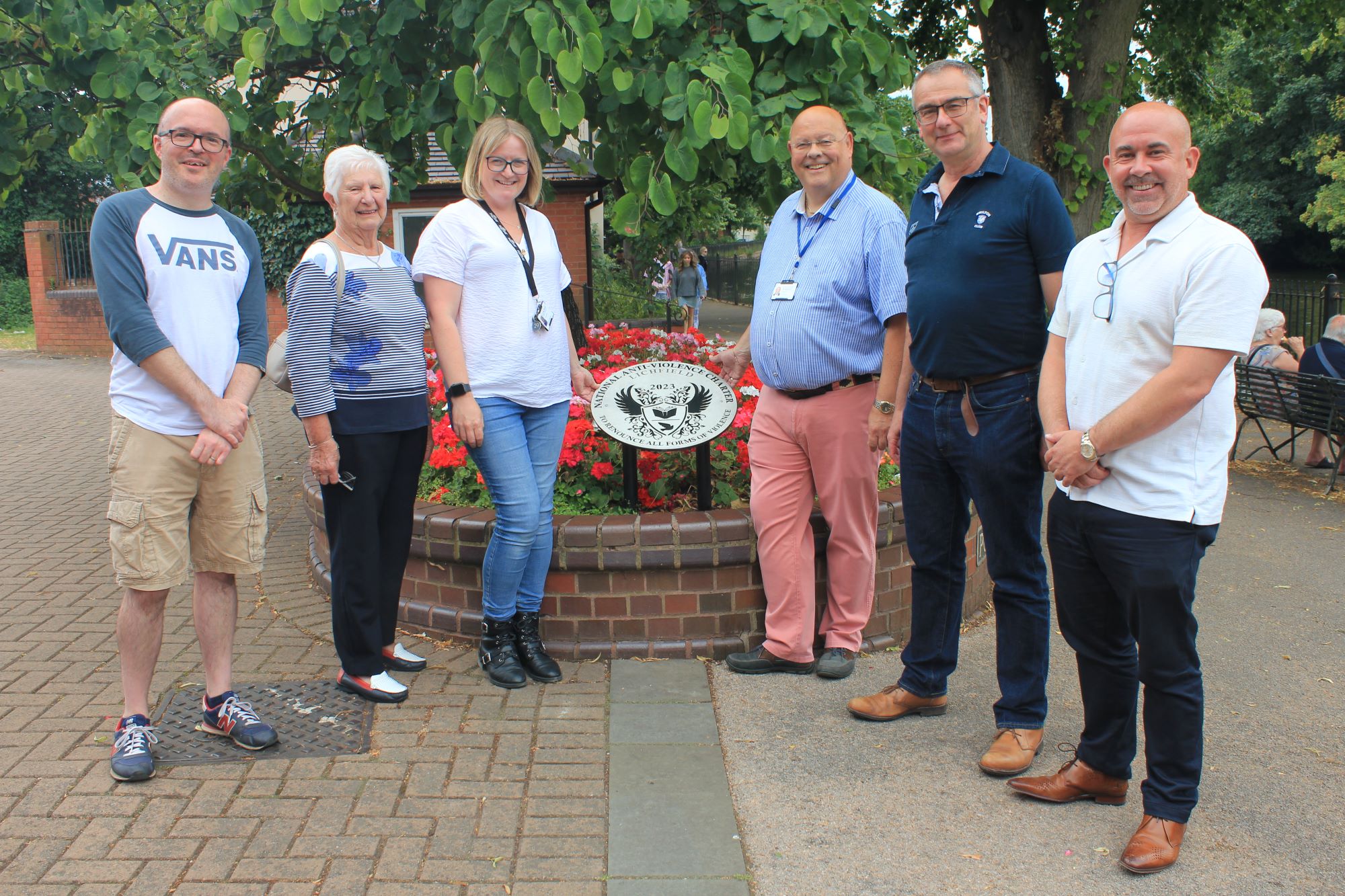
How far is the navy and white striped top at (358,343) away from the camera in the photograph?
3631 mm

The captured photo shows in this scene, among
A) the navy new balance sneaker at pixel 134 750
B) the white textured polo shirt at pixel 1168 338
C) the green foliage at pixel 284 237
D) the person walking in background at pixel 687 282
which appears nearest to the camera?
the white textured polo shirt at pixel 1168 338

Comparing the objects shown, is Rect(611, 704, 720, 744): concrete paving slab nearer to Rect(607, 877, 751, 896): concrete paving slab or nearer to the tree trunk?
Rect(607, 877, 751, 896): concrete paving slab

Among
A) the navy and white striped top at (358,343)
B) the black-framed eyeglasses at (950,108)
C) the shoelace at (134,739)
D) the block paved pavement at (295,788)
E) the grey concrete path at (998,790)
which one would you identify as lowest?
the grey concrete path at (998,790)

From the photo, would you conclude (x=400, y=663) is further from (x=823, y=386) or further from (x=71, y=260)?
(x=71, y=260)

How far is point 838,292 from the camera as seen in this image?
392 centimetres

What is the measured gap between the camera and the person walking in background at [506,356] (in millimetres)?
3852

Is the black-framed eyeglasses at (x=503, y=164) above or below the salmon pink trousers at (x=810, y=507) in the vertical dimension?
above

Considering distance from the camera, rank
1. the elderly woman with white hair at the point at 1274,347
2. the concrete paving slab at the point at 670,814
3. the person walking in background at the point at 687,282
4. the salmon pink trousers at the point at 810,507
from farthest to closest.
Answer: the person walking in background at the point at 687,282
the elderly woman with white hair at the point at 1274,347
the salmon pink trousers at the point at 810,507
the concrete paving slab at the point at 670,814

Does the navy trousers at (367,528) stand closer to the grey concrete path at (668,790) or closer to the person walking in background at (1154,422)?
the grey concrete path at (668,790)

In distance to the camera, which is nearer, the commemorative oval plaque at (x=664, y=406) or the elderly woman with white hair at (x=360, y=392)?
the elderly woman with white hair at (x=360, y=392)

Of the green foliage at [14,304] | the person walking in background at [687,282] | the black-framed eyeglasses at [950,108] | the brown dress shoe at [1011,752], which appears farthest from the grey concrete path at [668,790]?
the green foliage at [14,304]

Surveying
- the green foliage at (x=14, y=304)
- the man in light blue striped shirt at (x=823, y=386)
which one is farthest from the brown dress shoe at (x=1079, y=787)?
the green foliage at (x=14, y=304)

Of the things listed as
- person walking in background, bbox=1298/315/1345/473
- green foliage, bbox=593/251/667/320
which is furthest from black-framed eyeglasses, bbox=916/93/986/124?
green foliage, bbox=593/251/667/320

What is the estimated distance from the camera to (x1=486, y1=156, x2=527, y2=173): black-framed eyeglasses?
3.87 meters
